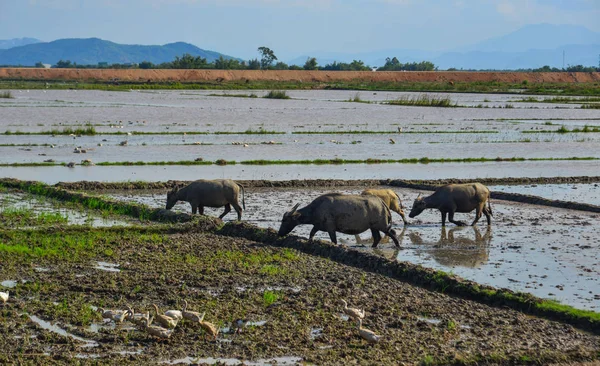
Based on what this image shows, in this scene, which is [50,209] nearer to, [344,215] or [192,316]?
[344,215]

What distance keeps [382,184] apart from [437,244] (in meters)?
6.50

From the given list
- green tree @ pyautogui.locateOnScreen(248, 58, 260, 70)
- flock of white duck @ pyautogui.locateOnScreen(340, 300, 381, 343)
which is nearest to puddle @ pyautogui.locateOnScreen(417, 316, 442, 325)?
flock of white duck @ pyautogui.locateOnScreen(340, 300, 381, 343)

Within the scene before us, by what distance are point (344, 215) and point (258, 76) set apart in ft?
300

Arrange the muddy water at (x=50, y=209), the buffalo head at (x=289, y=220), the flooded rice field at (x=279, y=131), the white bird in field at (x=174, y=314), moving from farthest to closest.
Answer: the flooded rice field at (x=279, y=131) < the muddy water at (x=50, y=209) < the buffalo head at (x=289, y=220) < the white bird in field at (x=174, y=314)

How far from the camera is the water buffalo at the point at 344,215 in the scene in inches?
518

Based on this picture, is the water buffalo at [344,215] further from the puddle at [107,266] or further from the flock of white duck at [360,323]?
the flock of white duck at [360,323]

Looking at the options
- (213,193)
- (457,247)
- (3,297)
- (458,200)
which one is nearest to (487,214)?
(458,200)

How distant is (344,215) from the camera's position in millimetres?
13156

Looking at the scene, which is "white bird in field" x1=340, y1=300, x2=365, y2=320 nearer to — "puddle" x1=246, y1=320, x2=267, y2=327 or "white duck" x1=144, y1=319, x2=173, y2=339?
"puddle" x1=246, y1=320, x2=267, y2=327

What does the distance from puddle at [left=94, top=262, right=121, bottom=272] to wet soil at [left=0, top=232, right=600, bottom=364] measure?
0.11 m

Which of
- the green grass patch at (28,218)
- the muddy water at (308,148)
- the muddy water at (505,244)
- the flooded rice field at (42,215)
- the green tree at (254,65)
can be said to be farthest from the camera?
the green tree at (254,65)

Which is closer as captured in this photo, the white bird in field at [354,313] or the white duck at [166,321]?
the white duck at [166,321]

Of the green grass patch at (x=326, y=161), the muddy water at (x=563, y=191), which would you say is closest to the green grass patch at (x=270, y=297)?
the muddy water at (x=563, y=191)

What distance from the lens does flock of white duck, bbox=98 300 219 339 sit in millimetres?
8055
